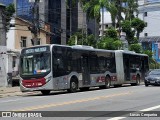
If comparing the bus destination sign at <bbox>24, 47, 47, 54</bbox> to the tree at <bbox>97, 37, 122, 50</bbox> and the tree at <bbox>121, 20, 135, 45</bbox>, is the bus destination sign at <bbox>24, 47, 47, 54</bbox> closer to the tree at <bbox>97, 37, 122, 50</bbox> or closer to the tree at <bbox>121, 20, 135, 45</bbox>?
the tree at <bbox>97, 37, 122, 50</bbox>

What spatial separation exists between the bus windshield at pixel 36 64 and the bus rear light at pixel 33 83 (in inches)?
19.0

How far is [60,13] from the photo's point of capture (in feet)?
209

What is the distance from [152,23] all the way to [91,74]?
5585 cm

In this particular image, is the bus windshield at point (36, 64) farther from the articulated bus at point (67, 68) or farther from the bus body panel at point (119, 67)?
the bus body panel at point (119, 67)

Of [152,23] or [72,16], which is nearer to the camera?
[72,16]

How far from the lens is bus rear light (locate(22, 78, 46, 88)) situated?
25391mm

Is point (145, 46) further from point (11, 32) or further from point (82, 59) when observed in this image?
point (82, 59)

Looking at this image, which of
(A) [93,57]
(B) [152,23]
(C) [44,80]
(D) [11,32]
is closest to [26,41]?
(D) [11,32]

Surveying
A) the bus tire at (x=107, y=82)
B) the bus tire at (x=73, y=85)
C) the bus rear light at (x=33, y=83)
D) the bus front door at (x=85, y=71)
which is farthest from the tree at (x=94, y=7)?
the bus rear light at (x=33, y=83)

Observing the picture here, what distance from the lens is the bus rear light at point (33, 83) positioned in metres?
25.4

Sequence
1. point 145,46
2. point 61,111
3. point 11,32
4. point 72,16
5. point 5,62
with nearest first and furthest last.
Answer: point 61,111, point 5,62, point 11,32, point 72,16, point 145,46

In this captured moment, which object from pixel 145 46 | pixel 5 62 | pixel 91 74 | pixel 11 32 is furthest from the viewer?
pixel 145 46

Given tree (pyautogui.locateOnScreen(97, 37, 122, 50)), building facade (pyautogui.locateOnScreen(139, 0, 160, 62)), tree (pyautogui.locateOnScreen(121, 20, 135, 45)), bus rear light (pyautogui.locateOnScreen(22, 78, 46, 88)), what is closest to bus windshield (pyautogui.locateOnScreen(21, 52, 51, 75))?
bus rear light (pyautogui.locateOnScreen(22, 78, 46, 88))

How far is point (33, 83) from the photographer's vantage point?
84.1 ft
